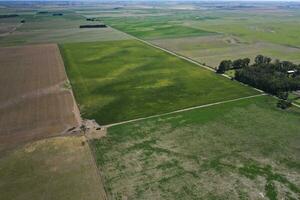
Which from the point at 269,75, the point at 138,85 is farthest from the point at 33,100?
the point at 269,75

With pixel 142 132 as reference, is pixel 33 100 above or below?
below

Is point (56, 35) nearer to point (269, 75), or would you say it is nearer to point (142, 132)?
point (269, 75)

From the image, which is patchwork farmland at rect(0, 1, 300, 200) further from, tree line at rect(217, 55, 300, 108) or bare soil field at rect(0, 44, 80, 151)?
tree line at rect(217, 55, 300, 108)

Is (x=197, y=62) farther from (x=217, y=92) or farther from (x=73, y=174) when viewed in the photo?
(x=73, y=174)

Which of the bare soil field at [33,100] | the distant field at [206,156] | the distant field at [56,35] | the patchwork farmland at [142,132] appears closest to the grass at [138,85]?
the patchwork farmland at [142,132]

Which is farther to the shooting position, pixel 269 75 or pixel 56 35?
pixel 56 35

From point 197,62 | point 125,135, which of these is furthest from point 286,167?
point 197,62
